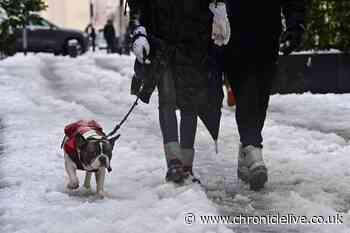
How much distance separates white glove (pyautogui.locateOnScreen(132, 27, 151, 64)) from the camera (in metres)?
5.00

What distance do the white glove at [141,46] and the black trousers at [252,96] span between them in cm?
83

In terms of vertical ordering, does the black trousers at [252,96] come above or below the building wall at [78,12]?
above

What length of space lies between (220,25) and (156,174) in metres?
1.35

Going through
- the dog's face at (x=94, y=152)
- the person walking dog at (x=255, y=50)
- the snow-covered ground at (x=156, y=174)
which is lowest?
the snow-covered ground at (x=156, y=174)

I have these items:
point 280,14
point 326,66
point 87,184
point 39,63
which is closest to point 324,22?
point 326,66

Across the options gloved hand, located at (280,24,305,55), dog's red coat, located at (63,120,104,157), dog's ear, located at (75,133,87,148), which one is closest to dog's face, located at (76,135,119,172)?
dog's ear, located at (75,133,87,148)

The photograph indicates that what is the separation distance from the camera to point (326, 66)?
11953 mm

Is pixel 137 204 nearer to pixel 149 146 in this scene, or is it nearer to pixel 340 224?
pixel 340 224

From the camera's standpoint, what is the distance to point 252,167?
5.19 metres

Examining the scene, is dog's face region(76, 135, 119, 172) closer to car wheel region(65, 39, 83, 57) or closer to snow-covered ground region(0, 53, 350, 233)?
snow-covered ground region(0, 53, 350, 233)

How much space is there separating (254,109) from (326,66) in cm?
674

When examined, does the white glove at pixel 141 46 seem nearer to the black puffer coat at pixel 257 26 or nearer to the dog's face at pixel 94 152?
the dog's face at pixel 94 152

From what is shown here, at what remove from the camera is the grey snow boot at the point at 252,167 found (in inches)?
203

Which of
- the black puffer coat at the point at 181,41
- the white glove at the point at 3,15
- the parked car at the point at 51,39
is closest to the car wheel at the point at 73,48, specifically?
the parked car at the point at 51,39
